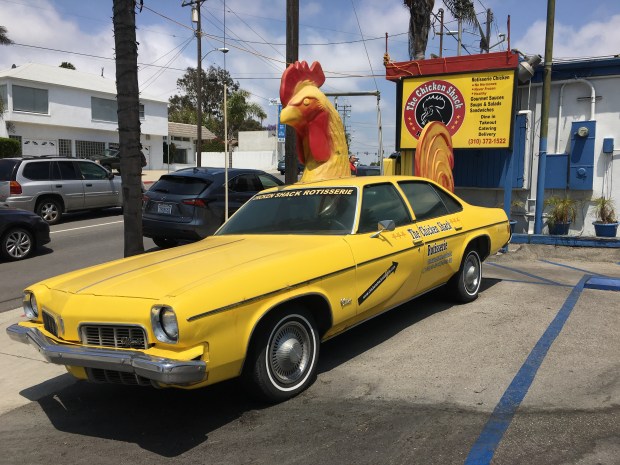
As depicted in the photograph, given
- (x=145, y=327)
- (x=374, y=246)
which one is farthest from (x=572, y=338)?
(x=145, y=327)

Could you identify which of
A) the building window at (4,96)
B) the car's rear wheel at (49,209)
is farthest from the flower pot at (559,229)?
the building window at (4,96)

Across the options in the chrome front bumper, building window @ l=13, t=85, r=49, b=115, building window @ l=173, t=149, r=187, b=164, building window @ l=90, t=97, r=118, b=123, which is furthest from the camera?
building window @ l=173, t=149, r=187, b=164

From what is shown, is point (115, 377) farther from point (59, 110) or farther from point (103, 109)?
point (103, 109)

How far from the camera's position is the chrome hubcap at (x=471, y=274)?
6.12m

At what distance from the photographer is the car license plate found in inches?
357

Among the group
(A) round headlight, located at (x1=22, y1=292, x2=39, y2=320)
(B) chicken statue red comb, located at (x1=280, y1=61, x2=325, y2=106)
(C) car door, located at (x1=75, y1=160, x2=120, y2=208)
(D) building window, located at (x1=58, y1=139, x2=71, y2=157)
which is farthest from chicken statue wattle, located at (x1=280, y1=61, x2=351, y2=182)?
(D) building window, located at (x1=58, y1=139, x2=71, y2=157)

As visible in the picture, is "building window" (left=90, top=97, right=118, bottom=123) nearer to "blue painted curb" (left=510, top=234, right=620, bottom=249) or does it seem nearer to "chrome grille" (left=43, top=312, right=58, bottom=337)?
"blue painted curb" (left=510, top=234, right=620, bottom=249)

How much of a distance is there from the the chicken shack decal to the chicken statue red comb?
7.14ft

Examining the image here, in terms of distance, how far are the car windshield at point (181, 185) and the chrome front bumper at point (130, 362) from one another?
585cm

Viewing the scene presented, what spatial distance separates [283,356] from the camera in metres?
3.73

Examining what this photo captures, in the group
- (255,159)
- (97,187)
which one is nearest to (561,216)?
(97,187)

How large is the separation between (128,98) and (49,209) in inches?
318

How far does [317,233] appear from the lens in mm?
4512

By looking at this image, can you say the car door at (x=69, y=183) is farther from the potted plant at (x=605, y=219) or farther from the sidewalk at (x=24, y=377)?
the potted plant at (x=605, y=219)
